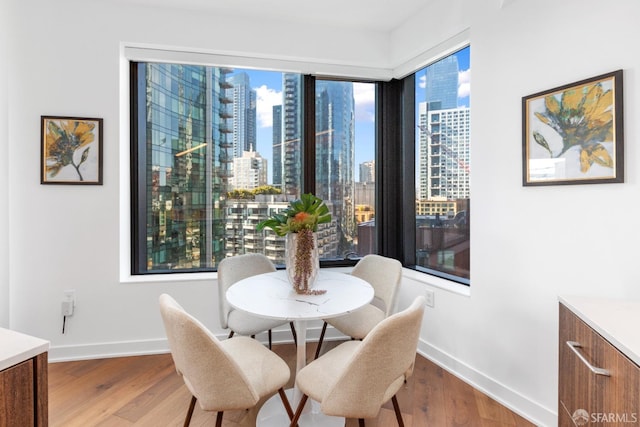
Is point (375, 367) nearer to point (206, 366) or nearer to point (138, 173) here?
point (206, 366)

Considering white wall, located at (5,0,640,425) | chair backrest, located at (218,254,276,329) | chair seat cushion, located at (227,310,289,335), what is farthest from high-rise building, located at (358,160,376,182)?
chair seat cushion, located at (227,310,289,335)

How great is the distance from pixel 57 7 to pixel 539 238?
141 inches

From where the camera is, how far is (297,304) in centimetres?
174

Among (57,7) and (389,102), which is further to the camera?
(389,102)

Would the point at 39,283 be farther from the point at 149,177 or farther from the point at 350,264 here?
the point at 350,264

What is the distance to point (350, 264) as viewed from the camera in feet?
10.9

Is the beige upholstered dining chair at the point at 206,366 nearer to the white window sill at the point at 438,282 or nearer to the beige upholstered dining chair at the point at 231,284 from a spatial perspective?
the beige upholstered dining chair at the point at 231,284

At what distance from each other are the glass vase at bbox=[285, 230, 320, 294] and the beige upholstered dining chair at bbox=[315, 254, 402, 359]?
0.44 metres

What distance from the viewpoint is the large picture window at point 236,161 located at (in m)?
3.00

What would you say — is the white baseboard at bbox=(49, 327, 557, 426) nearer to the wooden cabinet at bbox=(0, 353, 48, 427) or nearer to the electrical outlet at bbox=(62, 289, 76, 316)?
the electrical outlet at bbox=(62, 289, 76, 316)

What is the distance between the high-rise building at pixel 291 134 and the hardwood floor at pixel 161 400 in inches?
59.7

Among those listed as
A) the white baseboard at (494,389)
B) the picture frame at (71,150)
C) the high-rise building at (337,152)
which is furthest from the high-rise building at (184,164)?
the white baseboard at (494,389)

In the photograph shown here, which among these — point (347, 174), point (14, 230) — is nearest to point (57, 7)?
point (14, 230)

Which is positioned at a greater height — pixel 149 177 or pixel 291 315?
pixel 149 177
